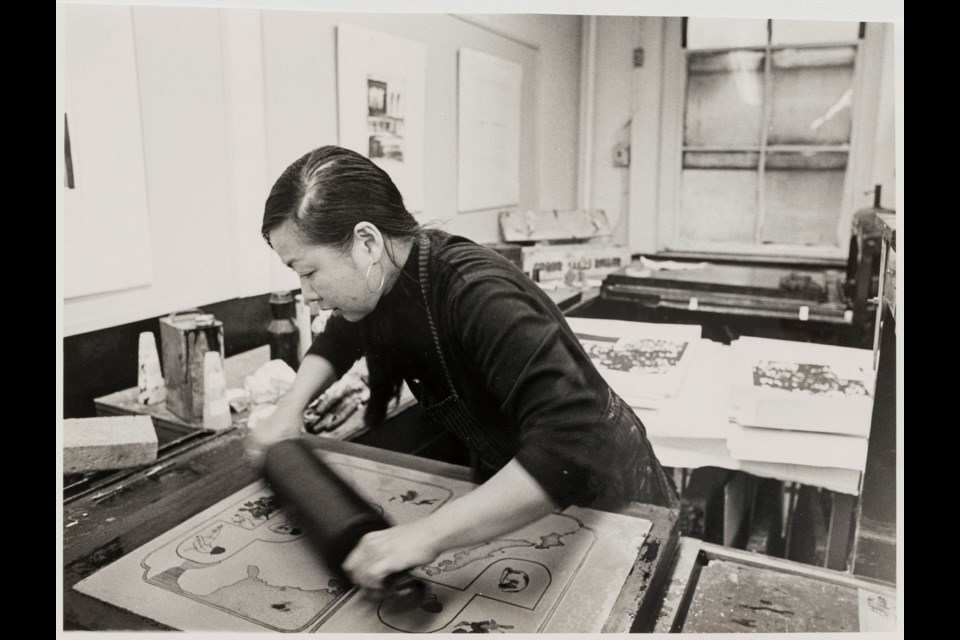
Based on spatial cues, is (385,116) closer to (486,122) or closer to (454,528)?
(486,122)

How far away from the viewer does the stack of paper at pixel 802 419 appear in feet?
4.83

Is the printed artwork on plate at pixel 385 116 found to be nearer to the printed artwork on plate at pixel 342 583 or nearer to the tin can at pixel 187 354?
the tin can at pixel 187 354

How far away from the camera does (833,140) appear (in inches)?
115

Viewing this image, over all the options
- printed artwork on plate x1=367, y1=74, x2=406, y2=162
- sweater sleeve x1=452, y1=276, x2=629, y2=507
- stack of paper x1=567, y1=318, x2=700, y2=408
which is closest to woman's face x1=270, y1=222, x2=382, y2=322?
sweater sleeve x1=452, y1=276, x2=629, y2=507

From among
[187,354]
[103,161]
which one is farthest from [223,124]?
[187,354]

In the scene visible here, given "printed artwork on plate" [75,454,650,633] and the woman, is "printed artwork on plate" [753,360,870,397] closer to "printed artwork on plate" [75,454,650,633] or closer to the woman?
the woman

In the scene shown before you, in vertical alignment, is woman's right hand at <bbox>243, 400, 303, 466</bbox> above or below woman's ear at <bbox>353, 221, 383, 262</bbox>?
below

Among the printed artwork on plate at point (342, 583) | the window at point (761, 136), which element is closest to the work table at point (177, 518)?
the printed artwork on plate at point (342, 583)

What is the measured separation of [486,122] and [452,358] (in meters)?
A: 1.06

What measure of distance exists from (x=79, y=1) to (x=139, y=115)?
294 millimetres

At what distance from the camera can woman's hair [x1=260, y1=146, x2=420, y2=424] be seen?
1.09 metres

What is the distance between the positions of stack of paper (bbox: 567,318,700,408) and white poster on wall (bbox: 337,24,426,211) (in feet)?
2.20

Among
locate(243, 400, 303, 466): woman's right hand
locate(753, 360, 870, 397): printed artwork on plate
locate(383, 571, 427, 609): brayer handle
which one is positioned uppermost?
locate(753, 360, 870, 397): printed artwork on plate
